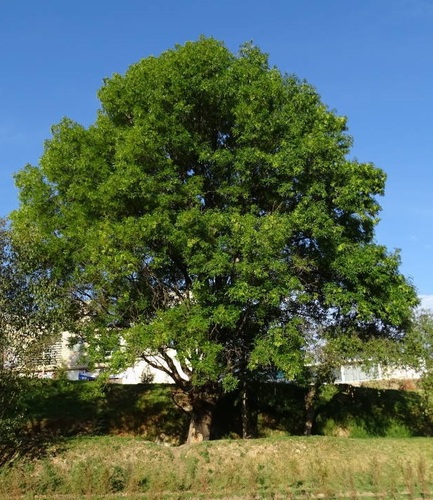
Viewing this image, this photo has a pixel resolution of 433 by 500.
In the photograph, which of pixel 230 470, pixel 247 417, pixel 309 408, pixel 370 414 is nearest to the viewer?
pixel 230 470

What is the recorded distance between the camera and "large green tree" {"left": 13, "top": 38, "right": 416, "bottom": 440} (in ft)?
57.8

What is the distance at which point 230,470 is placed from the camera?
53.6 ft

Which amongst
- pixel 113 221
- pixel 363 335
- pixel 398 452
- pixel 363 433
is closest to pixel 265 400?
pixel 363 433

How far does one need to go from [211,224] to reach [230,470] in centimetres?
773

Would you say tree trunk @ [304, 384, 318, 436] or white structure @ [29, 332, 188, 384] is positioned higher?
white structure @ [29, 332, 188, 384]

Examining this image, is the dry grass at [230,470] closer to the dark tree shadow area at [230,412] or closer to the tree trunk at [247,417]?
the dark tree shadow area at [230,412]

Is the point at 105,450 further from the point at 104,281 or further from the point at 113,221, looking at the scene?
the point at 113,221

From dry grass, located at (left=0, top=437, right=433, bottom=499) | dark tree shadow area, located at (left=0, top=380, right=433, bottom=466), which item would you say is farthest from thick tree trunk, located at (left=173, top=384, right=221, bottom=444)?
dark tree shadow area, located at (left=0, top=380, right=433, bottom=466)

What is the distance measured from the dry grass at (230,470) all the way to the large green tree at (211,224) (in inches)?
102

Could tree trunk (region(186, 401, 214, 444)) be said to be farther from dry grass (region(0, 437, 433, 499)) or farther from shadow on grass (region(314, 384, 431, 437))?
shadow on grass (region(314, 384, 431, 437))

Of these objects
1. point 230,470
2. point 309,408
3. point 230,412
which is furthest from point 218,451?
point 309,408

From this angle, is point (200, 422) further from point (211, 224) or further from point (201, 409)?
point (211, 224)

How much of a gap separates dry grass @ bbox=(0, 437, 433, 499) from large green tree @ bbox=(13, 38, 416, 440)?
2.60 m

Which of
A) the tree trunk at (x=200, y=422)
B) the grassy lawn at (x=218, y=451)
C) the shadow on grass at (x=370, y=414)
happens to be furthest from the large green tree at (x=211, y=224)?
the shadow on grass at (x=370, y=414)
